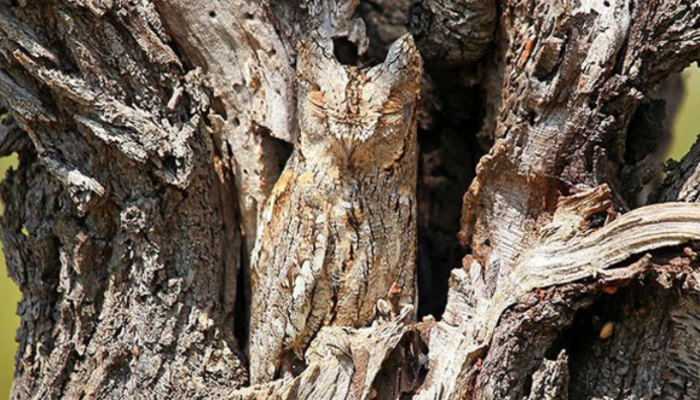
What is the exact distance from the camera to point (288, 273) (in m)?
2.24

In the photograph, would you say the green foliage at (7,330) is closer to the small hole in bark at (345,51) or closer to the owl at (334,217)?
the owl at (334,217)

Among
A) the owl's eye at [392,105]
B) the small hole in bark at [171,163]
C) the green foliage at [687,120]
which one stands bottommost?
the small hole in bark at [171,163]

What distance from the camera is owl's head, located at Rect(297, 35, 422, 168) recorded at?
6.89 feet

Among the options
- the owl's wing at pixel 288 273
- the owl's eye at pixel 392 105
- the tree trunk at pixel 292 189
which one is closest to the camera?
the tree trunk at pixel 292 189

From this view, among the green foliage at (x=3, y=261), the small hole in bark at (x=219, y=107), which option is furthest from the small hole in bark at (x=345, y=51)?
the green foliage at (x=3, y=261)

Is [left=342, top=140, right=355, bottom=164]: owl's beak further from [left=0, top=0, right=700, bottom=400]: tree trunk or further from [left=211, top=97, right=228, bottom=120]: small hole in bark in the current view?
[left=211, top=97, right=228, bottom=120]: small hole in bark

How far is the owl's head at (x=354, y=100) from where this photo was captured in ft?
6.89

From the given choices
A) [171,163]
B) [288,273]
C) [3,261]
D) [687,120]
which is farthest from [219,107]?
[687,120]

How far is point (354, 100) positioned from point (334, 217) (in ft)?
1.11

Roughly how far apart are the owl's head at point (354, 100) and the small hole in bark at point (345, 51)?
14cm

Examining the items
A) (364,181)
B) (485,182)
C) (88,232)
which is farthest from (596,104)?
(88,232)

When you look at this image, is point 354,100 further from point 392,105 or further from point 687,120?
point 687,120

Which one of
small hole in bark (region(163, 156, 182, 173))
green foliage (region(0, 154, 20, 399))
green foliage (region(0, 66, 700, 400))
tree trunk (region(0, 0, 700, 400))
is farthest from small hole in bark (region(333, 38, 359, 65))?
green foliage (region(0, 154, 20, 399))

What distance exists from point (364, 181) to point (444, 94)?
0.59 m
